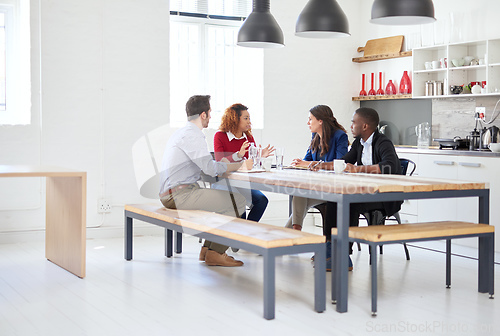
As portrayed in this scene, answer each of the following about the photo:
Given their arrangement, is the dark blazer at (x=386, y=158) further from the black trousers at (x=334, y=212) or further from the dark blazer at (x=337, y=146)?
the dark blazer at (x=337, y=146)

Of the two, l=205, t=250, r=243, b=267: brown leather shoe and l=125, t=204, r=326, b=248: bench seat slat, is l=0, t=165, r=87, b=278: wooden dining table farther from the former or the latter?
l=205, t=250, r=243, b=267: brown leather shoe

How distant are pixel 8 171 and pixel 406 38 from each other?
15.1ft

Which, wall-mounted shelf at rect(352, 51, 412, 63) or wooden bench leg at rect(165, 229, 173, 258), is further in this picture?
wall-mounted shelf at rect(352, 51, 412, 63)

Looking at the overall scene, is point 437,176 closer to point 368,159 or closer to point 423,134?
point 423,134

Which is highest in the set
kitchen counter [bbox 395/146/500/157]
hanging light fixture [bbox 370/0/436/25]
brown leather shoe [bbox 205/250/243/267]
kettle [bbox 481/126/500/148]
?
hanging light fixture [bbox 370/0/436/25]

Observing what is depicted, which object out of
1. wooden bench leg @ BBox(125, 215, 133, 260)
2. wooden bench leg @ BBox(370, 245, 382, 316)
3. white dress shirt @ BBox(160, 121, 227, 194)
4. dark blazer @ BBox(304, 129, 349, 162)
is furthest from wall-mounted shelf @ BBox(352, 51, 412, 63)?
wooden bench leg @ BBox(370, 245, 382, 316)

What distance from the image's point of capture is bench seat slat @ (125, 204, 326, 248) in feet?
10.6

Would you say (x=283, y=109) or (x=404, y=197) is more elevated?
(x=283, y=109)

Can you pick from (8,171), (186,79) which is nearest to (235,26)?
(186,79)

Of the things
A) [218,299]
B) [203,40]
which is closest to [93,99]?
[203,40]

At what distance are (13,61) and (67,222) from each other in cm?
212

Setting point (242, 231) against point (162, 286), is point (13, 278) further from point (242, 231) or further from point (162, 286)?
point (242, 231)

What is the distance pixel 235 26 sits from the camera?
22.0 feet

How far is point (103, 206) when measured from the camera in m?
5.88
